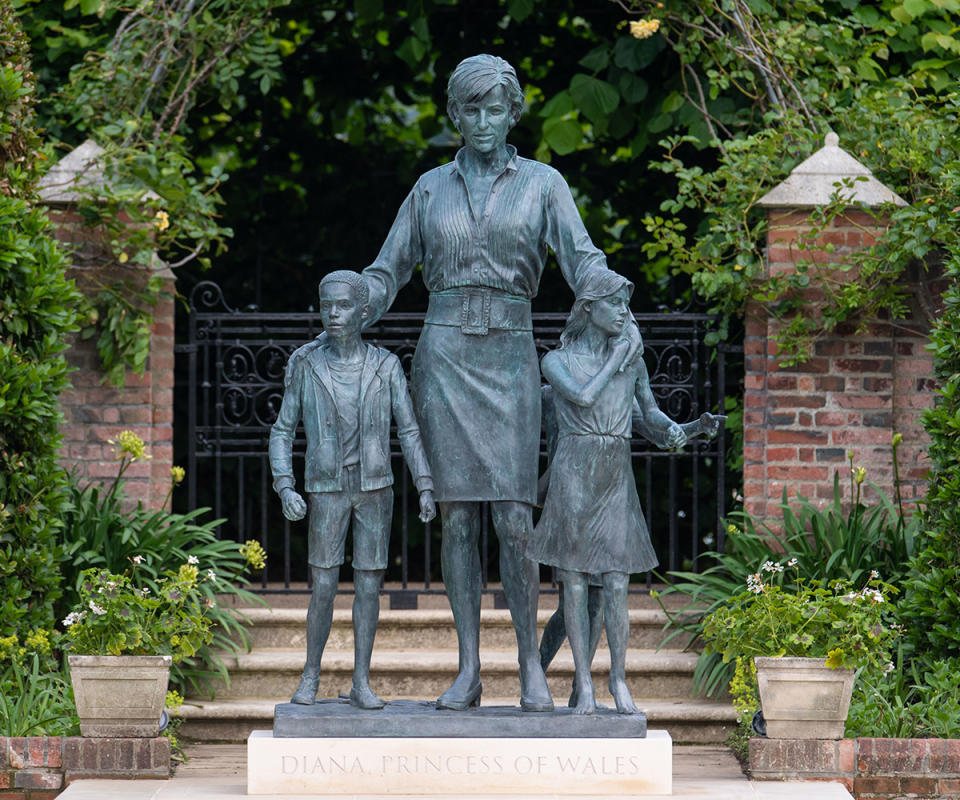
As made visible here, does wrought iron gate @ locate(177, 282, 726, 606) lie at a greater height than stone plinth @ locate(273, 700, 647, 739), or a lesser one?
greater

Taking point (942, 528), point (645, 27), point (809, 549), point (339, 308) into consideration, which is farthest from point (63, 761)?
point (645, 27)

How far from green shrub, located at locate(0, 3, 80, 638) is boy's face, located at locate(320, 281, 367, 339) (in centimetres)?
180

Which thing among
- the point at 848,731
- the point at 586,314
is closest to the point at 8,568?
the point at 586,314

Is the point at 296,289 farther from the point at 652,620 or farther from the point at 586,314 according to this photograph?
the point at 586,314

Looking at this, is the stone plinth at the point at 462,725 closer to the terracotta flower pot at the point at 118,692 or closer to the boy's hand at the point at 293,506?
the boy's hand at the point at 293,506

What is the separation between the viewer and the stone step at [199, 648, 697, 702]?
24.4ft

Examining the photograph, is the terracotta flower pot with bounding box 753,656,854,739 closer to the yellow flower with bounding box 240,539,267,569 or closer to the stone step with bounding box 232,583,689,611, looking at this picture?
the stone step with bounding box 232,583,689,611

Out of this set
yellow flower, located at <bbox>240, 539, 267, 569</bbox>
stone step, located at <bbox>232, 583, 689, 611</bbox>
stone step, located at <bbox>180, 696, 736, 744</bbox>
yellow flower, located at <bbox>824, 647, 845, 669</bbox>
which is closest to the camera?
yellow flower, located at <bbox>824, 647, 845, 669</bbox>

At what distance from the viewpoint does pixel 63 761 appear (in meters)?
6.20

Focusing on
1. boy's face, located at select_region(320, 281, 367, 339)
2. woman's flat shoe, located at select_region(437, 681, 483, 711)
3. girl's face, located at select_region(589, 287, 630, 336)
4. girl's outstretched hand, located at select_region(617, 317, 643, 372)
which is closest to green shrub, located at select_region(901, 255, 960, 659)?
girl's outstretched hand, located at select_region(617, 317, 643, 372)

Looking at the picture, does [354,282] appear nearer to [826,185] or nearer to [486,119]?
[486,119]

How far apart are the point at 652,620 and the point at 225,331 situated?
2.60m

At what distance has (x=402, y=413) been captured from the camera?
5844mm

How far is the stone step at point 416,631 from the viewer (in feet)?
25.5
